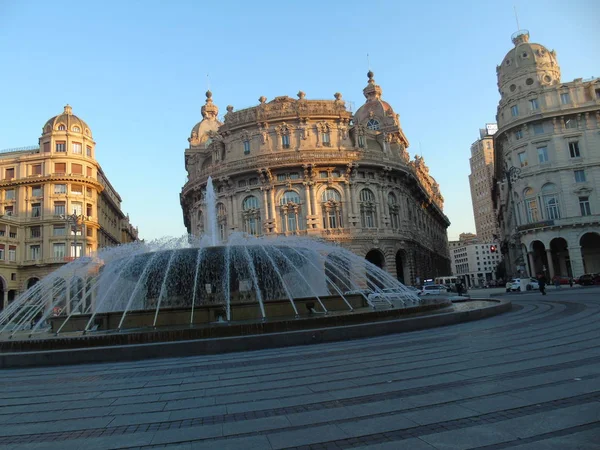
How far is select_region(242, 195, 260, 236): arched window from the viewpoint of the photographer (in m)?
45.9

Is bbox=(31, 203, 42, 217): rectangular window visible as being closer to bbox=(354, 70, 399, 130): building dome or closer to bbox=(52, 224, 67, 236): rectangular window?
bbox=(52, 224, 67, 236): rectangular window

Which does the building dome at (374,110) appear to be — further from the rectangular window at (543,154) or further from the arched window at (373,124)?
the rectangular window at (543,154)

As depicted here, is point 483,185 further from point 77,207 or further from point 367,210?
point 77,207

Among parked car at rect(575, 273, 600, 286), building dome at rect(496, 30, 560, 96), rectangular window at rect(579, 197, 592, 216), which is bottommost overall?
parked car at rect(575, 273, 600, 286)

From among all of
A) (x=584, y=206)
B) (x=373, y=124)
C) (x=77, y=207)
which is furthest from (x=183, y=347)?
(x=373, y=124)

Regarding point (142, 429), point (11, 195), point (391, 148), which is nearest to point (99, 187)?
point (11, 195)

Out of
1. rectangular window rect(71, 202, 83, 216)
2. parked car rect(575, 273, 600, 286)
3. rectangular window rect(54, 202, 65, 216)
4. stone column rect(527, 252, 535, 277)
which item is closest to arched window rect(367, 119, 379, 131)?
stone column rect(527, 252, 535, 277)

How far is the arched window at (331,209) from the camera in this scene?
44875mm

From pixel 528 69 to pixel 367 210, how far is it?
22.7 m

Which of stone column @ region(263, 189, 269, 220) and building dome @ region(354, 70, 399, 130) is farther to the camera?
building dome @ region(354, 70, 399, 130)

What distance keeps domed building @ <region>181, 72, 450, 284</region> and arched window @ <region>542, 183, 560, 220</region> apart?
1326 cm

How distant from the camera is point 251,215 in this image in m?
46.2

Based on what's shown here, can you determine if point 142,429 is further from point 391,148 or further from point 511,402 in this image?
point 391,148

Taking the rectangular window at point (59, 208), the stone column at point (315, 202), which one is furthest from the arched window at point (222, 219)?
the rectangular window at point (59, 208)
